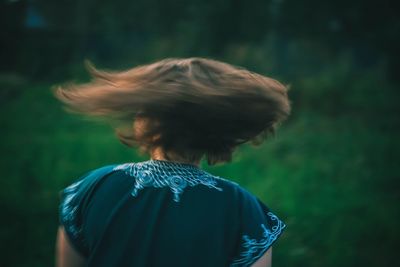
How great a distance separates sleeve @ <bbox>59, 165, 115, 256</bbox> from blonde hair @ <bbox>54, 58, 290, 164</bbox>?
20 cm

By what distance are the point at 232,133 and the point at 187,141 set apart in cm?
14

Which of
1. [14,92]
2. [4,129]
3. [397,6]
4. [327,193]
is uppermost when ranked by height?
[397,6]

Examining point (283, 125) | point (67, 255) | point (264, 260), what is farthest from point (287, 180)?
point (67, 255)

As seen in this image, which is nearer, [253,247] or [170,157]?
[253,247]

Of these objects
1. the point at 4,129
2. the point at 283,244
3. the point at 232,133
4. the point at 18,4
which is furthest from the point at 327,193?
the point at 18,4

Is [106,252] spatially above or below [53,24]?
above

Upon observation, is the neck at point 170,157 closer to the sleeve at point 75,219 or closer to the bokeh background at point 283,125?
the sleeve at point 75,219

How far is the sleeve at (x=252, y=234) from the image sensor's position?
117 centimetres

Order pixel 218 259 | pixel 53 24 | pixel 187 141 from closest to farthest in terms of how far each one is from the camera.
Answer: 1. pixel 218 259
2. pixel 187 141
3. pixel 53 24

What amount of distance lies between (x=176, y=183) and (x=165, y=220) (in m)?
0.11

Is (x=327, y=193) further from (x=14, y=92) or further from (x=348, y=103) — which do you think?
(x=14, y=92)

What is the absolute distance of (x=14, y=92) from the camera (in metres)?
8.65

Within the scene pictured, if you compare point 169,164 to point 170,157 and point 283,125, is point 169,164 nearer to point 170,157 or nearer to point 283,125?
point 170,157

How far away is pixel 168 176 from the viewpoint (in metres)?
1.20
